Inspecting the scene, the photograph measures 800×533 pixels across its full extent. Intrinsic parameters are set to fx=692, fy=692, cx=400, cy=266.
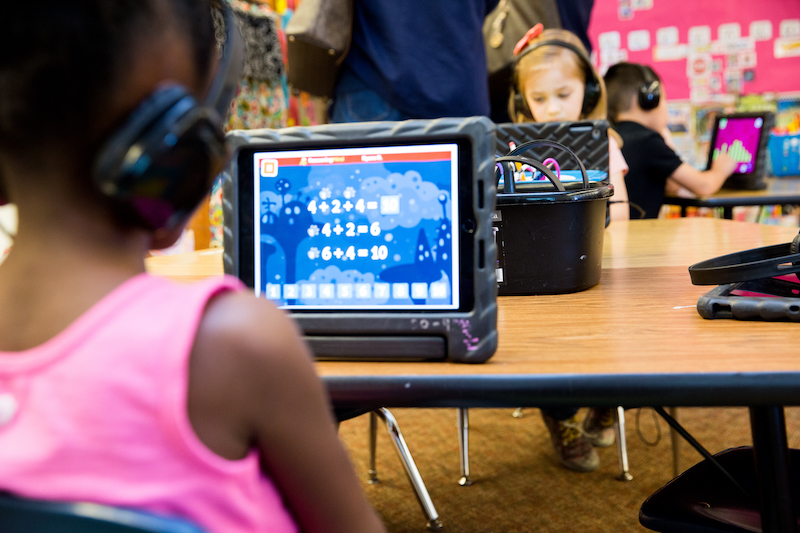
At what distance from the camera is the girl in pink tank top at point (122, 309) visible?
1.16 feet

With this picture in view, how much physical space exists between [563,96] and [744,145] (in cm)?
180

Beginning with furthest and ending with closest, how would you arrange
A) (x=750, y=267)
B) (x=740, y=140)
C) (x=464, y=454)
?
(x=740, y=140)
(x=464, y=454)
(x=750, y=267)

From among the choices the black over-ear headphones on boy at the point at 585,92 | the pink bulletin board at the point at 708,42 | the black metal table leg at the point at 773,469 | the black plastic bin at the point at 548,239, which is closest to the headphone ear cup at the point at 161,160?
the black plastic bin at the point at 548,239

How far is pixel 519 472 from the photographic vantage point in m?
1.96

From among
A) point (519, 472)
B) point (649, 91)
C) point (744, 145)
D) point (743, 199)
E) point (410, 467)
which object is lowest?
point (519, 472)

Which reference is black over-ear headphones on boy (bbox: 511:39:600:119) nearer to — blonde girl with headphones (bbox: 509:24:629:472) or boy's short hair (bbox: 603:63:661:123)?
blonde girl with headphones (bbox: 509:24:629:472)

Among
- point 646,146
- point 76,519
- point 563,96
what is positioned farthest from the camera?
point 646,146

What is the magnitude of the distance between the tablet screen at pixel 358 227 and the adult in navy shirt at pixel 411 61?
0.89 meters

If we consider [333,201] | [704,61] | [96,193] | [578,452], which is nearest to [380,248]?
[333,201]

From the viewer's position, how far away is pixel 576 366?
62 centimetres

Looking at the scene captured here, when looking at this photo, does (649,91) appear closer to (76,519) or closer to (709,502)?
(709,502)

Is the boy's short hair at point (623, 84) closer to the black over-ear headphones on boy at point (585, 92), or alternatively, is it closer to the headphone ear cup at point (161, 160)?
the black over-ear headphones on boy at point (585, 92)

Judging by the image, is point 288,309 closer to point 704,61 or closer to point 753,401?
point 753,401

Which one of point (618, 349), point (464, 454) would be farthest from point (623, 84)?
point (618, 349)
